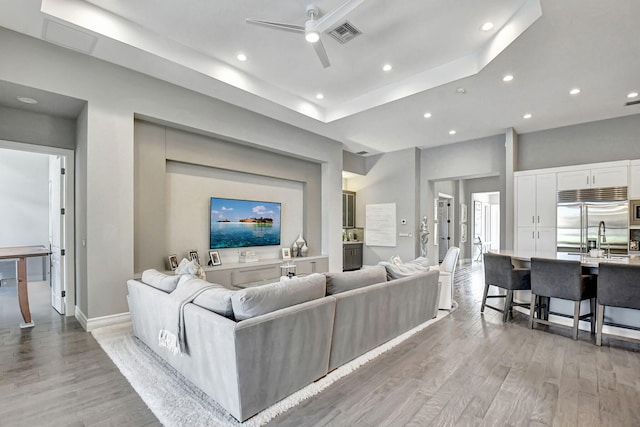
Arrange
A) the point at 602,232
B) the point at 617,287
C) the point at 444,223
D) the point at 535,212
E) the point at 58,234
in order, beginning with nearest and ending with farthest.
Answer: the point at 617,287 < the point at 58,234 < the point at 602,232 < the point at 535,212 < the point at 444,223

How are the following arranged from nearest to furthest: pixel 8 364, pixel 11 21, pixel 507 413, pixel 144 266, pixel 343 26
A: pixel 507 413, pixel 8 364, pixel 11 21, pixel 343 26, pixel 144 266

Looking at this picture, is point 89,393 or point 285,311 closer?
point 285,311

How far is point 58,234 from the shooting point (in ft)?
14.4

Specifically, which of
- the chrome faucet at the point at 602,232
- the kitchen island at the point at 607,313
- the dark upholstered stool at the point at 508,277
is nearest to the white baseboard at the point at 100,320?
the dark upholstered stool at the point at 508,277

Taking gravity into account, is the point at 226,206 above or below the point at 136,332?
above

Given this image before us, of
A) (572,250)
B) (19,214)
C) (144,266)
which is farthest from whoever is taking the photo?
(19,214)

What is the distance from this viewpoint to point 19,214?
6.26m

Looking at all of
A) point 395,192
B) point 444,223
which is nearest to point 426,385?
point 395,192

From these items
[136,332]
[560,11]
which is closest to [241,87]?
[136,332]

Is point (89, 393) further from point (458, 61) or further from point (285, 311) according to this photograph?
point (458, 61)

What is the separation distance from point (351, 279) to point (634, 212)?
5.07 m

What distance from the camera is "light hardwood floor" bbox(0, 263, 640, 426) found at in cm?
202

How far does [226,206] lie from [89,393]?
3432 mm

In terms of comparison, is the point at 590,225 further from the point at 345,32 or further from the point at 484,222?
the point at 484,222
